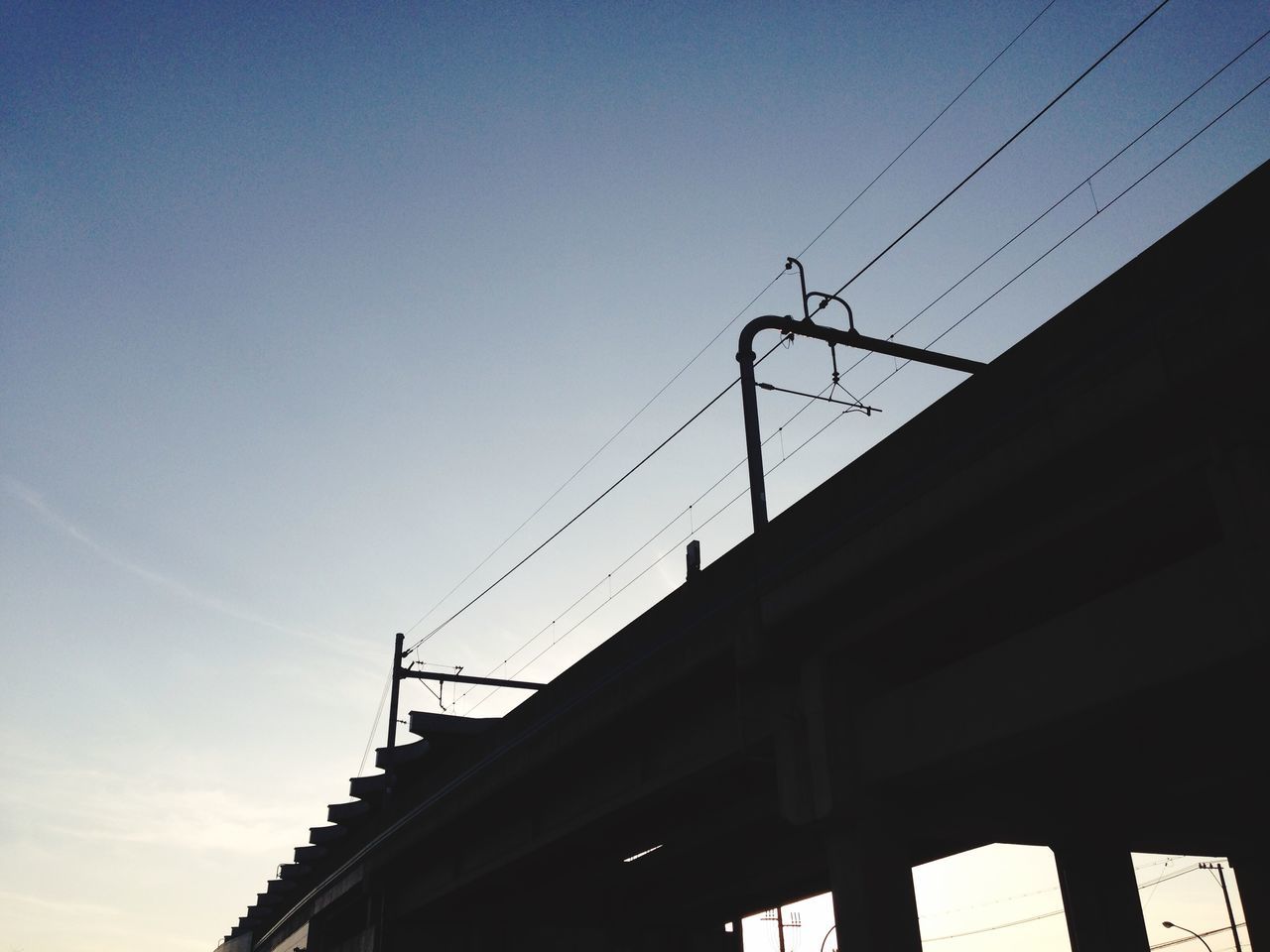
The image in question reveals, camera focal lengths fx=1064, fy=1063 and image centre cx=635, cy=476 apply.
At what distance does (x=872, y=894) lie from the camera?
13953mm

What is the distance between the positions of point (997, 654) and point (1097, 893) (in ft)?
34.6

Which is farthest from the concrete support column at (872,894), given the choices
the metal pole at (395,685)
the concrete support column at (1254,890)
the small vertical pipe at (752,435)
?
the metal pole at (395,685)

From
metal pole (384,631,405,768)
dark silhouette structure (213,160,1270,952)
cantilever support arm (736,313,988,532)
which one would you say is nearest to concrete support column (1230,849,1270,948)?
dark silhouette structure (213,160,1270,952)

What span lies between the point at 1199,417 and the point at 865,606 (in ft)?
15.8

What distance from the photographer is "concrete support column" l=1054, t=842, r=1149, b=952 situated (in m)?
19.5

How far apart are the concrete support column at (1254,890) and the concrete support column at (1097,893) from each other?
5.41m

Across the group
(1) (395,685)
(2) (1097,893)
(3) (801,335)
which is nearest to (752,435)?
(3) (801,335)

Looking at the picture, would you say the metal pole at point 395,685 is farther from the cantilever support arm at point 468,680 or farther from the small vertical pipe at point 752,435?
the small vertical pipe at point 752,435

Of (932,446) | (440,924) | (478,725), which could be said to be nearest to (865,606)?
(932,446)

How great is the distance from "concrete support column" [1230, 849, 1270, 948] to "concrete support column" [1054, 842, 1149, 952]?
541cm

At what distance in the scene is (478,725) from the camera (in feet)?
92.7

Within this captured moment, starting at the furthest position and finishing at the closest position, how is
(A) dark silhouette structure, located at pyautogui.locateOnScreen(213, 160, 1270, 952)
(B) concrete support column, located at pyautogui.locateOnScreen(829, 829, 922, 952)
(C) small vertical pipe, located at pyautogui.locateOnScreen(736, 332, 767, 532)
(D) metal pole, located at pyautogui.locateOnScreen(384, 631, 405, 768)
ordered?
1. (D) metal pole, located at pyautogui.locateOnScreen(384, 631, 405, 768)
2. (C) small vertical pipe, located at pyautogui.locateOnScreen(736, 332, 767, 532)
3. (B) concrete support column, located at pyautogui.locateOnScreen(829, 829, 922, 952)
4. (A) dark silhouette structure, located at pyautogui.locateOnScreen(213, 160, 1270, 952)

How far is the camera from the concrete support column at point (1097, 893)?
63.9 feet

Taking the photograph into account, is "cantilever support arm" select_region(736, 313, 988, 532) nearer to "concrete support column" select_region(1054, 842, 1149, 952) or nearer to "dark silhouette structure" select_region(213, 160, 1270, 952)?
"dark silhouette structure" select_region(213, 160, 1270, 952)
